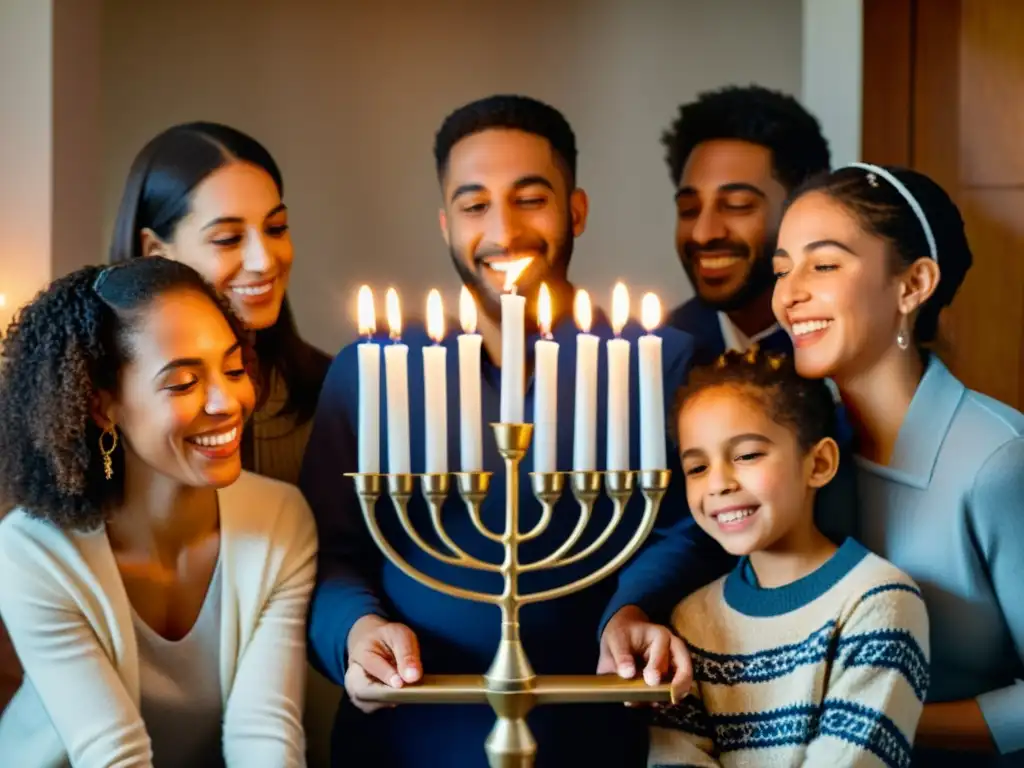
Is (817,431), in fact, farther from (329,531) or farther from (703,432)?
(329,531)

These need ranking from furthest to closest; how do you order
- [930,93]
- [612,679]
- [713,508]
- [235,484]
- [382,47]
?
[382,47] → [930,93] → [235,484] → [713,508] → [612,679]

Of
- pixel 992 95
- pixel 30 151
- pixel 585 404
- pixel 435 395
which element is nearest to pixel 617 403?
A: pixel 585 404

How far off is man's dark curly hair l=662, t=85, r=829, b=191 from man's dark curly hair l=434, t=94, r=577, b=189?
0.65 ft

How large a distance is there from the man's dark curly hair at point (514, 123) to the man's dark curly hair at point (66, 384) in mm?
388

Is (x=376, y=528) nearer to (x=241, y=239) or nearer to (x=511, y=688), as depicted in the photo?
(x=511, y=688)

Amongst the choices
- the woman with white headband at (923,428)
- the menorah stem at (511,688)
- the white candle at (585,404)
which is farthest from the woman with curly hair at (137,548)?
the woman with white headband at (923,428)

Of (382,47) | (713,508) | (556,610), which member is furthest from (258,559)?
(382,47)

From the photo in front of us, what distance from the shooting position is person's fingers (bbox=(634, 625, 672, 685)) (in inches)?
38.0

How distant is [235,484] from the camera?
3.86ft

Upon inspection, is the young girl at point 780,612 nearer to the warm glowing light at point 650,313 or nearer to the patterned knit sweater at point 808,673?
the patterned knit sweater at point 808,673

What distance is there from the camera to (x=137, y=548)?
1.12 m

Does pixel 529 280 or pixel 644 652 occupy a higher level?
pixel 529 280

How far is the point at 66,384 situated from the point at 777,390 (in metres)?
0.65

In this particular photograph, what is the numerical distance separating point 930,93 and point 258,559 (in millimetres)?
956
